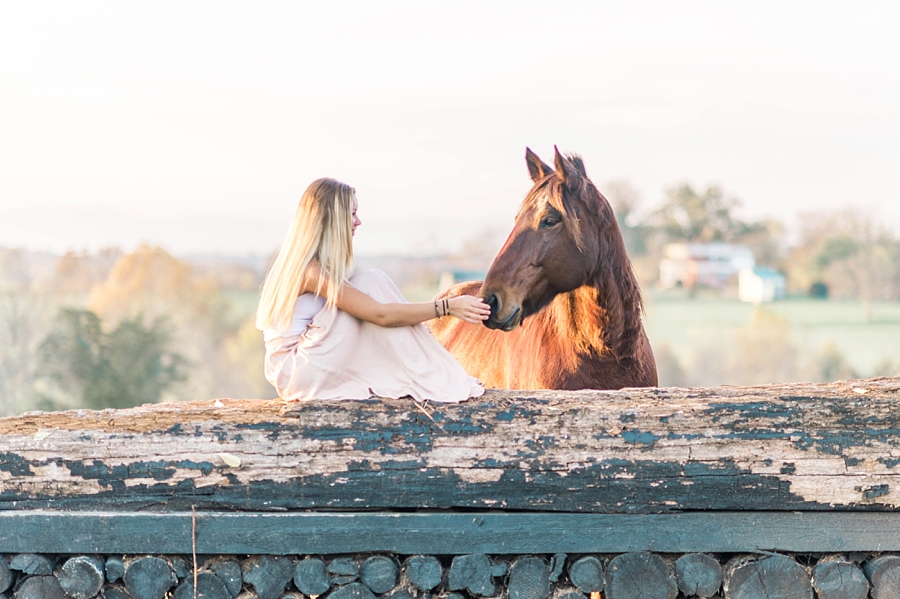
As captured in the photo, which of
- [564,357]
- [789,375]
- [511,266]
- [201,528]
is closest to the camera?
[201,528]

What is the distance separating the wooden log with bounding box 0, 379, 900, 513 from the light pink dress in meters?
0.13

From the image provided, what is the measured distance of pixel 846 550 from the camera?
3.59 metres

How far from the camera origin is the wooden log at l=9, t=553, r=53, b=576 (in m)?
3.53

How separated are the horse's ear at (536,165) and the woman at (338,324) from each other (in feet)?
3.95

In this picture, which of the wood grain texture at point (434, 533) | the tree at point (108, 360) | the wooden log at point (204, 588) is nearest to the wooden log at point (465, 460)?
the wood grain texture at point (434, 533)

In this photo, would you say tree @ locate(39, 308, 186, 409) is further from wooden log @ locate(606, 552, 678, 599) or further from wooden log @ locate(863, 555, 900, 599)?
wooden log @ locate(863, 555, 900, 599)

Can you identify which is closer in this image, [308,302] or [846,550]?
[846,550]

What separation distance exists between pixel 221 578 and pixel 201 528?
225 mm

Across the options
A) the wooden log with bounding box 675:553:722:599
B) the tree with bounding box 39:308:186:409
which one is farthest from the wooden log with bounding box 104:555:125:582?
the tree with bounding box 39:308:186:409

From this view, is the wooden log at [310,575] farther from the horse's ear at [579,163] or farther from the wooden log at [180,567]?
the horse's ear at [579,163]

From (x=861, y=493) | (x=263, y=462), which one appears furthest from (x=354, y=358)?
(x=861, y=493)

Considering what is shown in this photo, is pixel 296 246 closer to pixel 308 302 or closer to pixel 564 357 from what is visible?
pixel 308 302

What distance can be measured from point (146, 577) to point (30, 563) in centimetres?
45

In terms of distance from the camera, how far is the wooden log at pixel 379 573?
353 centimetres
